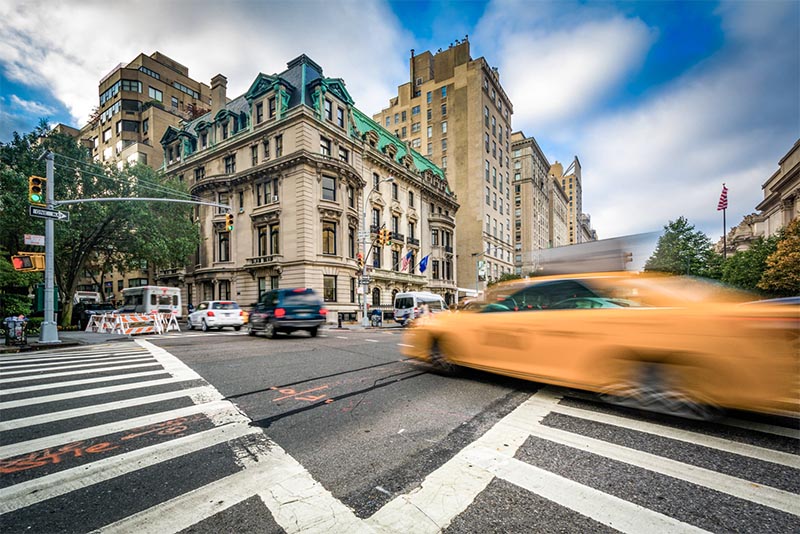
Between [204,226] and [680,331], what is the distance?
124ft

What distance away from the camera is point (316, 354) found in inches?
360

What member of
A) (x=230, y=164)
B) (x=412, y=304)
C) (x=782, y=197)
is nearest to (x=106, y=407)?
(x=412, y=304)

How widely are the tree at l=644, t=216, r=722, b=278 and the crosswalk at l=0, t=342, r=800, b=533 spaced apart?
151 feet

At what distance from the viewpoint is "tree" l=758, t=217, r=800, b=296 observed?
29.7m

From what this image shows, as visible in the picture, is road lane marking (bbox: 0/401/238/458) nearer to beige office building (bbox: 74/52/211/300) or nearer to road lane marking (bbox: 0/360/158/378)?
road lane marking (bbox: 0/360/158/378)

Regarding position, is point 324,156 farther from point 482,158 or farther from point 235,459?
point 482,158

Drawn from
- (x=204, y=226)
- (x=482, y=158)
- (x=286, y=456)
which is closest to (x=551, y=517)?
(x=286, y=456)

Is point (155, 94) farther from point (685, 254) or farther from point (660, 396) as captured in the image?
point (685, 254)

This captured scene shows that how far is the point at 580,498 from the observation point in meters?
2.49

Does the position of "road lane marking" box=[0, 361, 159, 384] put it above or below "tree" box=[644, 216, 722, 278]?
below

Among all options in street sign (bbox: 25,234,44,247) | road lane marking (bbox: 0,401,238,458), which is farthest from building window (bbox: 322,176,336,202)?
road lane marking (bbox: 0,401,238,458)

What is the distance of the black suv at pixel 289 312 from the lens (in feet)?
44.9

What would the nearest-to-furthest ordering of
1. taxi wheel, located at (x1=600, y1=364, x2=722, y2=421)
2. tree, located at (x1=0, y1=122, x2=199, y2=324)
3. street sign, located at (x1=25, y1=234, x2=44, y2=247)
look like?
taxi wheel, located at (x1=600, y1=364, x2=722, y2=421) → street sign, located at (x1=25, y1=234, x2=44, y2=247) → tree, located at (x1=0, y1=122, x2=199, y2=324)

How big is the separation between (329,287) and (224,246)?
1181 cm
